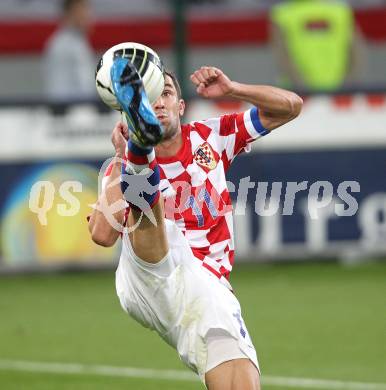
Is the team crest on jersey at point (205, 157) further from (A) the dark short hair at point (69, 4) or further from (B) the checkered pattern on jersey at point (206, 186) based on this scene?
(A) the dark short hair at point (69, 4)

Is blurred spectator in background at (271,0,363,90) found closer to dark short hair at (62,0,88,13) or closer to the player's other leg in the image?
dark short hair at (62,0,88,13)

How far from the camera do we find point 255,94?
668cm

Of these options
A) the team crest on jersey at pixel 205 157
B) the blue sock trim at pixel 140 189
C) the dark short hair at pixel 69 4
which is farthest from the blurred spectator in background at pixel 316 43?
the blue sock trim at pixel 140 189

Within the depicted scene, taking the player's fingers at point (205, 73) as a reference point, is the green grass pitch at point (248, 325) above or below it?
below

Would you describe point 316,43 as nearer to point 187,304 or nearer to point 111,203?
point 111,203

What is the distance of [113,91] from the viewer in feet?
19.0

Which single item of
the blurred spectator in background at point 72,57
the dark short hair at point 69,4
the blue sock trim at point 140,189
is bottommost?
the blue sock trim at point 140,189

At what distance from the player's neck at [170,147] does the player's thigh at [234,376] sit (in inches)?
45.8

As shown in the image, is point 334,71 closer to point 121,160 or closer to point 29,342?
point 29,342

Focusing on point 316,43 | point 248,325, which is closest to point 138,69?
point 248,325

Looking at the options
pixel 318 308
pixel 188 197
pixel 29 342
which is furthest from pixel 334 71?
pixel 188 197

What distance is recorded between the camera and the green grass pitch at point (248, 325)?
9.05 meters

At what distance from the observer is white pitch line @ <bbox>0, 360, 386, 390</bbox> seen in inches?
338

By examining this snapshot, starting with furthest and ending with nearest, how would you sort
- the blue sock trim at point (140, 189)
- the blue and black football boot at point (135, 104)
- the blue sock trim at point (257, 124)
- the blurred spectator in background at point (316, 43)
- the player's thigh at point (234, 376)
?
the blurred spectator in background at point (316, 43), the blue sock trim at point (257, 124), the player's thigh at point (234, 376), the blue sock trim at point (140, 189), the blue and black football boot at point (135, 104)
